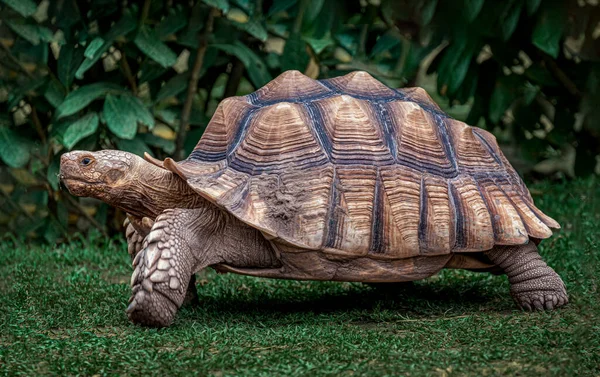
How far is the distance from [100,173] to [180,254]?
524 millimetres

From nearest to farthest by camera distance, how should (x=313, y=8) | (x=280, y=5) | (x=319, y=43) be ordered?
(x=313, y=8)
(x=280, y=5)
(x=319, y=43)

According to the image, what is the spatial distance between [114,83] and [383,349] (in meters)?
3.46

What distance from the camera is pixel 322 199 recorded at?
130 inches

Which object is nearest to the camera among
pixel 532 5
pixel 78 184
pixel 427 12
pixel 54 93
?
pixel 427 12

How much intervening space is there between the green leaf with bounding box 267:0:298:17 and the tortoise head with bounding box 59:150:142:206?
7.30 feet

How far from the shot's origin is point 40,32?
5578mm

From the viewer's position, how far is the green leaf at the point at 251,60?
5.50m

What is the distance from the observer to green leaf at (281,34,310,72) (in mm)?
5707

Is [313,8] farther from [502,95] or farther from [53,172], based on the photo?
[53,172]

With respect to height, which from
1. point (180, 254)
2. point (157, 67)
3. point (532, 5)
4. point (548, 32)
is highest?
point (532, 5)

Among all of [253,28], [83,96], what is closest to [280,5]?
[253,28]

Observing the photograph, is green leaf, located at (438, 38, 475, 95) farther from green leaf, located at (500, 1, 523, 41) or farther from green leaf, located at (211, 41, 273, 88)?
green leaf, located at (211, 41, 273, 88)

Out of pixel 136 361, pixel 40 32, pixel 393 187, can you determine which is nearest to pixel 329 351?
pixel 136 361

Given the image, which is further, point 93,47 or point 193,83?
point 193,83
